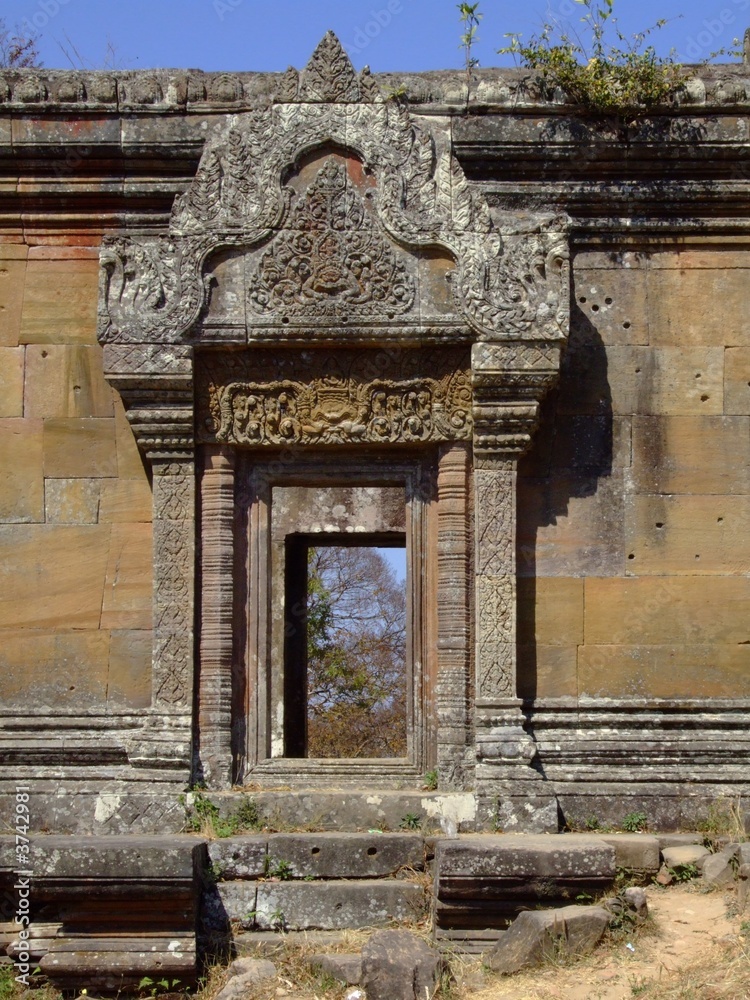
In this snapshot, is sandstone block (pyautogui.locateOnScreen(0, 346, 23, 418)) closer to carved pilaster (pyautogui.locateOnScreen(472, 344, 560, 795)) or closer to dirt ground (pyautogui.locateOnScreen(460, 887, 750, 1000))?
carved pilaster (pyautogui.locateOnScreen(472, 344, 560, 795))

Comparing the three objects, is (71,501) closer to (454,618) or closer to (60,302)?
(60,302)

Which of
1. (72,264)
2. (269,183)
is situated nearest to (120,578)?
(72,264)

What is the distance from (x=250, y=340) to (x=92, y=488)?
1348 millimetres

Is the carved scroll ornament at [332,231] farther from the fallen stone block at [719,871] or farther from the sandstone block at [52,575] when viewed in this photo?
the fallen stone block at [719,871]

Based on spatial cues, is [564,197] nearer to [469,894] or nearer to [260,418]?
[260,418]

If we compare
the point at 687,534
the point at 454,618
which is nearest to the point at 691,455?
the point at 687,534

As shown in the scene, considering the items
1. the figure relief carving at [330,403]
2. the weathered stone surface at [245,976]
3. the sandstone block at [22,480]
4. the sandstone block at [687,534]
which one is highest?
the figure relief carving at [330,403]

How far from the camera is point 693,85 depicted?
27.3 ft

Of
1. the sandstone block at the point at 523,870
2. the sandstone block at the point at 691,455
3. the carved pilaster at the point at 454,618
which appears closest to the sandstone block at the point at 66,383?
the carved pilaster at the point at 454,618

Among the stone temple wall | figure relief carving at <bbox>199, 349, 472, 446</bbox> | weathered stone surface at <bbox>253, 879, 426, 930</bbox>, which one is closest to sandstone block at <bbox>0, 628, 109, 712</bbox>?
the stone temple wall

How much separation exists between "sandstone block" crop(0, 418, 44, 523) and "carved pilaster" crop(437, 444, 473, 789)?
2.43 meters

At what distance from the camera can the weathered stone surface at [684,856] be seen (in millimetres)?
7145

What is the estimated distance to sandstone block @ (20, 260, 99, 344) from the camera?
845 cm

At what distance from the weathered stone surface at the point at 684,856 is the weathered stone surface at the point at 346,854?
1291 mm
